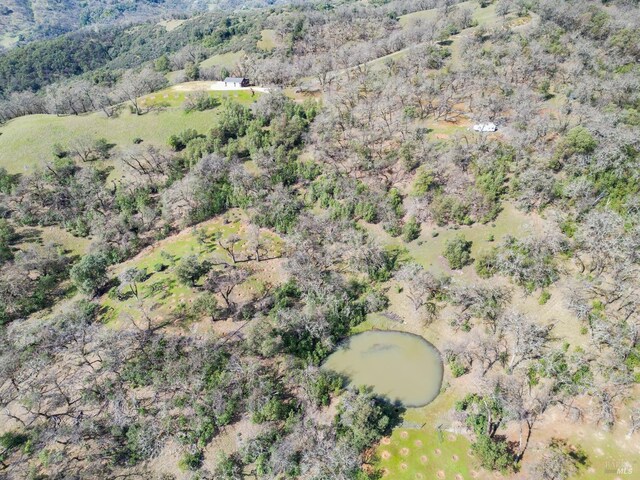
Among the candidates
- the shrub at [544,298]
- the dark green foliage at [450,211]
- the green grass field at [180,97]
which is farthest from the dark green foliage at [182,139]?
the shrub at [544,298]

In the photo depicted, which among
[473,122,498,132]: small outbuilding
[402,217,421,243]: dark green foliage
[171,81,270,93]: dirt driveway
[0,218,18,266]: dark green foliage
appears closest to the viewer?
[402,217,421,243]: dark green foliage

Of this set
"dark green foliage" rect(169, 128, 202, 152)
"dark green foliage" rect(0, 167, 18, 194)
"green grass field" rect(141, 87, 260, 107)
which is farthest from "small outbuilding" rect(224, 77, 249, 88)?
"dark green foliage" rect(0, 167, 18, 194)

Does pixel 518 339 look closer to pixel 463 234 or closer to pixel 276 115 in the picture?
pixel 463 234

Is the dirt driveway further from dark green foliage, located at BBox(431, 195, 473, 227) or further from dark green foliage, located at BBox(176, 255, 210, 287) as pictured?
dark green foliage, located at BBox(431, 195, 473, 227)

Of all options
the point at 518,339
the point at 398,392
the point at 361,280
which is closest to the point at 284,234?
the point at 361,280

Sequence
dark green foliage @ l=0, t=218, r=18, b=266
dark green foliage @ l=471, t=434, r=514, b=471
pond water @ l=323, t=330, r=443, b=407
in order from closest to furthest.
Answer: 1. dark green foliage @ l=471, t=434, r=514, b=471
2. pond water @ l=323, t=330, r=443, b=407
3. dark green foliage @ l=0, t=218, r=18, b=266

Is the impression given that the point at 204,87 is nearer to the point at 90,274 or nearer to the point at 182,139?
the point at 182,139

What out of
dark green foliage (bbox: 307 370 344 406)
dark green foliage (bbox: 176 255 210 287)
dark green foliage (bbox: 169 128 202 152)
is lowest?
dark green foliage (bbox: 307 370 344 406)
